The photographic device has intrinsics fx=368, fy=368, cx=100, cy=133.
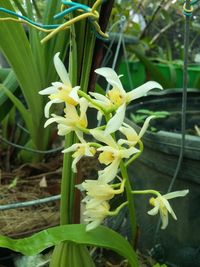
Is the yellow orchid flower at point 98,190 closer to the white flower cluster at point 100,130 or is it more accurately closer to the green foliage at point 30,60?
the white flower cluster at point 100,130

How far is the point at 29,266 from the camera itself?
24.7 inches

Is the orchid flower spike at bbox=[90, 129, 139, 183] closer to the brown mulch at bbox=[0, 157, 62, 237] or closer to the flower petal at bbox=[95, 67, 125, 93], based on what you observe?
the flower petal at bbox=[95, 67, 125, 93]

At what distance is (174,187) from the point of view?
2.17ft

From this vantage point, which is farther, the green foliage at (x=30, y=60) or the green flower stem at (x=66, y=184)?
the green foliage at (x=30, y=60)

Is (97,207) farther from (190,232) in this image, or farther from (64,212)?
(190,232)

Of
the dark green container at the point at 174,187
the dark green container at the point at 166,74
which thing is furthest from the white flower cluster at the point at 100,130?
the dark green container at the point at 166,74

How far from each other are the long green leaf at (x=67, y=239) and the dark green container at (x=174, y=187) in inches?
7.8

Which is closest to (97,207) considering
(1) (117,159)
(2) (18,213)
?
(1) (117,159)

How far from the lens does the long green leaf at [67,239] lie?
45cm

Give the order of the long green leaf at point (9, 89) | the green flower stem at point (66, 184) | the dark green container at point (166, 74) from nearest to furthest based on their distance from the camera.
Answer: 1. the green flower stem at point (66, 184)
2. the long green leaf at point (9, 89)
3. the dark green container at point (166, 74)

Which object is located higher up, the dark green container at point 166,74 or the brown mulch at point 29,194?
the dark green container at point 166,74

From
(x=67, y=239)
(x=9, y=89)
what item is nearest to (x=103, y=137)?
(x=67, y=239)

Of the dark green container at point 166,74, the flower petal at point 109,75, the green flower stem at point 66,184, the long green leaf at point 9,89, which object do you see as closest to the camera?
the flower petal at point 109,75

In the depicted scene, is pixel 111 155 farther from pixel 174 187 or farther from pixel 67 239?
pixel 174 187
